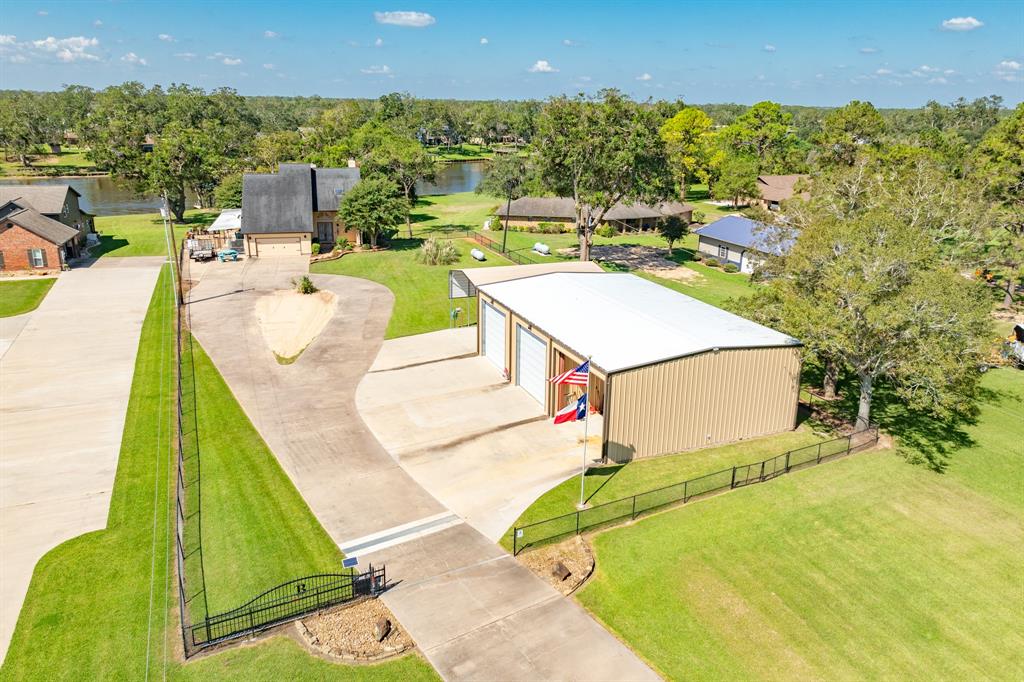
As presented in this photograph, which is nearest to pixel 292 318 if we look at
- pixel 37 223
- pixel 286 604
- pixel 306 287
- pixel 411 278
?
pixel 306 287

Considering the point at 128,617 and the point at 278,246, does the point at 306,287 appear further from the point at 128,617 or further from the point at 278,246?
the point at 128,617

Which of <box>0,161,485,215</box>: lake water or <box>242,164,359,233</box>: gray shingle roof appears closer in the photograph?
<box>242,164,359,233</box>: gray shingle roof

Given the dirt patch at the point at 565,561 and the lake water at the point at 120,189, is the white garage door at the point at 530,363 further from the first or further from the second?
the lake water at the point at 120,189

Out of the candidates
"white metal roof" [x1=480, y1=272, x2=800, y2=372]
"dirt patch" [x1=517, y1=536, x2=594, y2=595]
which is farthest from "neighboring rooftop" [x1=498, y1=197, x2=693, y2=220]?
"dirt patch" [x1=517, y1=536, x2=594, y2=595]

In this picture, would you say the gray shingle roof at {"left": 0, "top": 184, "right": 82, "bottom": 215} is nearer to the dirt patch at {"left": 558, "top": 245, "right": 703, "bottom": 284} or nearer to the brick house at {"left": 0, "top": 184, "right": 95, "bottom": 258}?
the brick house at {"left": 0, "top": 184, "right": 95, "bottom": 258}

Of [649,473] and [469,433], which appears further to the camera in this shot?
[469,433]
